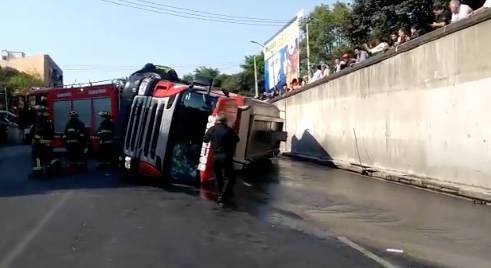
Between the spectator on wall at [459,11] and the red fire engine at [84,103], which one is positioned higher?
the spectator on wall at [459,11]

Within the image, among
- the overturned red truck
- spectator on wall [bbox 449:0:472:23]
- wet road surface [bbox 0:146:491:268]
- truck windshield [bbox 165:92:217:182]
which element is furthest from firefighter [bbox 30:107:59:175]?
spectator on wall [bbox 449:0:472:23]

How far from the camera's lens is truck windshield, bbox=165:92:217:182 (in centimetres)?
1449

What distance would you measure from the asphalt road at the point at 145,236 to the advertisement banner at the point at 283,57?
28.9 m

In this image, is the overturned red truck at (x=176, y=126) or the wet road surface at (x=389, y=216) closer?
the wet road surface at (x=389, y=216)

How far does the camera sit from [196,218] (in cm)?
1021

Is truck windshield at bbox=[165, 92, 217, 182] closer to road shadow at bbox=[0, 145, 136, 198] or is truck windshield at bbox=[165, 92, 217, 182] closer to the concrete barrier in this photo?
road shadow at bbox=[0, 145, 136, 198]

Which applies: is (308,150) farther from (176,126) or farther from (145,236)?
(145,236)

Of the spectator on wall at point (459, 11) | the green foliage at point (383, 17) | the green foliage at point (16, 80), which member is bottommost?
the spectator on wall at point (459, 11)

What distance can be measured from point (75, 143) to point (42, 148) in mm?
1272

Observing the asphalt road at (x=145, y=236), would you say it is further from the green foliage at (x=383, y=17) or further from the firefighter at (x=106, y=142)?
the green foliage at (x=383, y=17)

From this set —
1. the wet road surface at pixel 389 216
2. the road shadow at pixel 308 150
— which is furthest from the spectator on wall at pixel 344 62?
the wet road surface at pixel 389 216

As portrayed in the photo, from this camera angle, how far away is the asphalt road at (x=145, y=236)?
7.21 meters

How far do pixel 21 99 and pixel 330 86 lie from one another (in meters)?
14.8

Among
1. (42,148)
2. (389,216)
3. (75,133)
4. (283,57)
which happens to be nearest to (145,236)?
(389,216)
